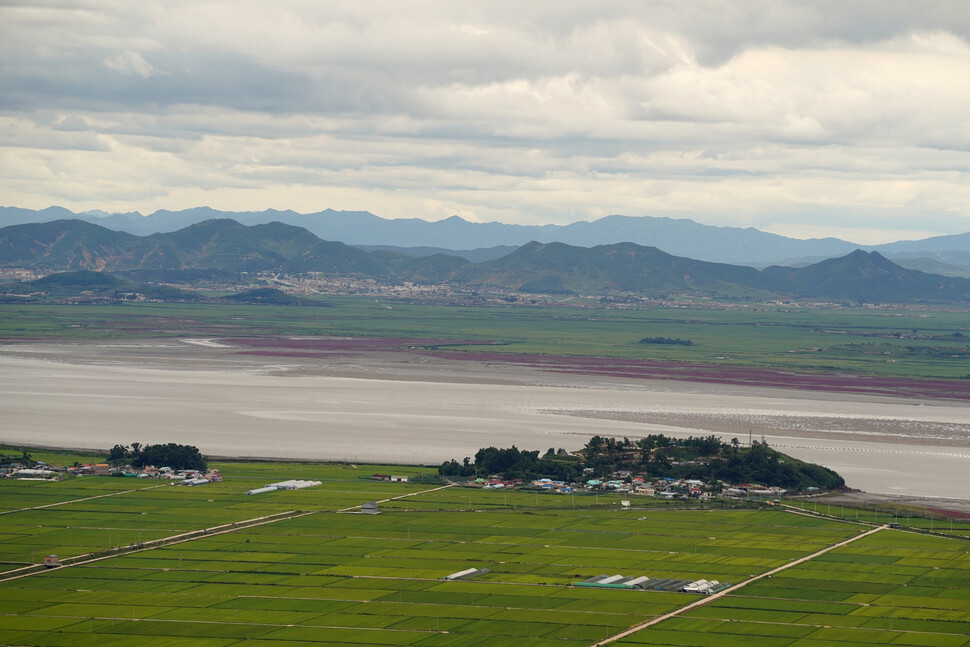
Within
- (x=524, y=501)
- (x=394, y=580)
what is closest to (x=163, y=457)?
(x=524, y=501)

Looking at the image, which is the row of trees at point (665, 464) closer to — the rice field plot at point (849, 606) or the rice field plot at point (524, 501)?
the rice field plot at point (524, 501)

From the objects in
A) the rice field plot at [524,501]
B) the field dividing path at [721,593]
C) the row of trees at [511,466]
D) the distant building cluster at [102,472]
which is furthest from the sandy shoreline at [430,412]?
the field dividing path at [721,593]

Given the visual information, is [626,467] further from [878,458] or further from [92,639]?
[92,639]

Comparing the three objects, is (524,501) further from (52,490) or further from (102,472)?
(52,490)

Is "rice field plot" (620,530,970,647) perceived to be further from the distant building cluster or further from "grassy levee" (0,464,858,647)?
the distant building cluster

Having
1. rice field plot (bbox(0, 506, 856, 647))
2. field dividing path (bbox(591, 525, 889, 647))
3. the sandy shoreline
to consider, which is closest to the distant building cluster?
the sandy shoreline

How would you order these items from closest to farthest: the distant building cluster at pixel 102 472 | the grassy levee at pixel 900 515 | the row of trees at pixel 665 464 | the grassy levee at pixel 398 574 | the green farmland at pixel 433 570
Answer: the grassy levee at pixel 398 574 → the green farmland at pixel 433 570 → the grassy levee at pixel 900 515 → the distant building cluster at pixel 102 472 → the row of trees at pixel 665 464
